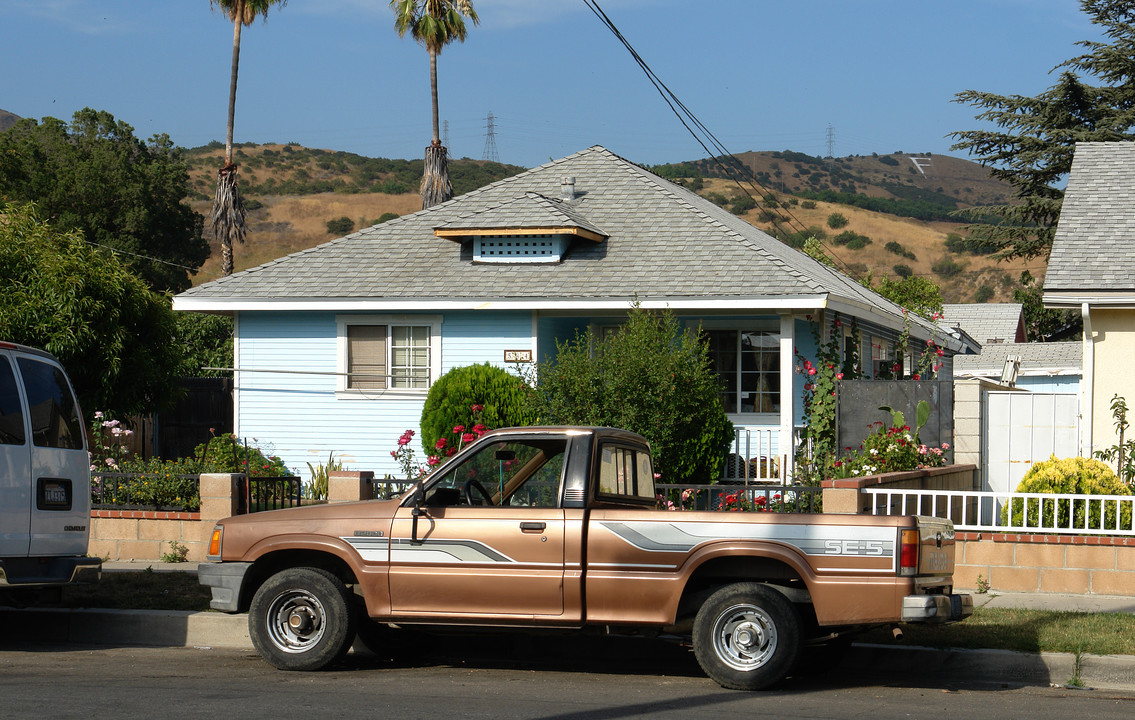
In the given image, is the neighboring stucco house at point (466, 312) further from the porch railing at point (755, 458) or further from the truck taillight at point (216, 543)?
the truck taillight at point (216, 543)

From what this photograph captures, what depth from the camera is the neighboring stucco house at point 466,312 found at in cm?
1767

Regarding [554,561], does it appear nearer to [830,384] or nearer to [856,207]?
[830,384]

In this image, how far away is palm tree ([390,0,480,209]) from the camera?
34.1 metres

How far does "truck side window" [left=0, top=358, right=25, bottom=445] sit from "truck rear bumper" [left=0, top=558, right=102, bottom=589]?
0.91 meters

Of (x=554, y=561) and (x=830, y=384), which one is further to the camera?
(x=830, y=384)

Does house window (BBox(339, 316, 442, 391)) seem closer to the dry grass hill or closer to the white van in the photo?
the white van

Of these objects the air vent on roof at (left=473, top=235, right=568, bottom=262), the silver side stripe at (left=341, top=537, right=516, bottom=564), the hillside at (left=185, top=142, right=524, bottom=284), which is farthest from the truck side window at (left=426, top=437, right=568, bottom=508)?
the hillside at (left=185, top=142, right=524, bottom=284)

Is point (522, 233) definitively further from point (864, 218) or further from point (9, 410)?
point (864, 218)

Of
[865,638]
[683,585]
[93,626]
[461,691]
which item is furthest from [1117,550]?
[93,626]

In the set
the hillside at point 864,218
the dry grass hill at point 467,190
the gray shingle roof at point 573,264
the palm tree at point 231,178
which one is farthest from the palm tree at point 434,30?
the dry grass hill at point 467,190

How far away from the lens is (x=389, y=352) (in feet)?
60.8

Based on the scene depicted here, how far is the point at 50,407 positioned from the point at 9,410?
460 mm

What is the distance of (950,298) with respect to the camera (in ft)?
286

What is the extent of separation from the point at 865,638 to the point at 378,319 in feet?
37.1
